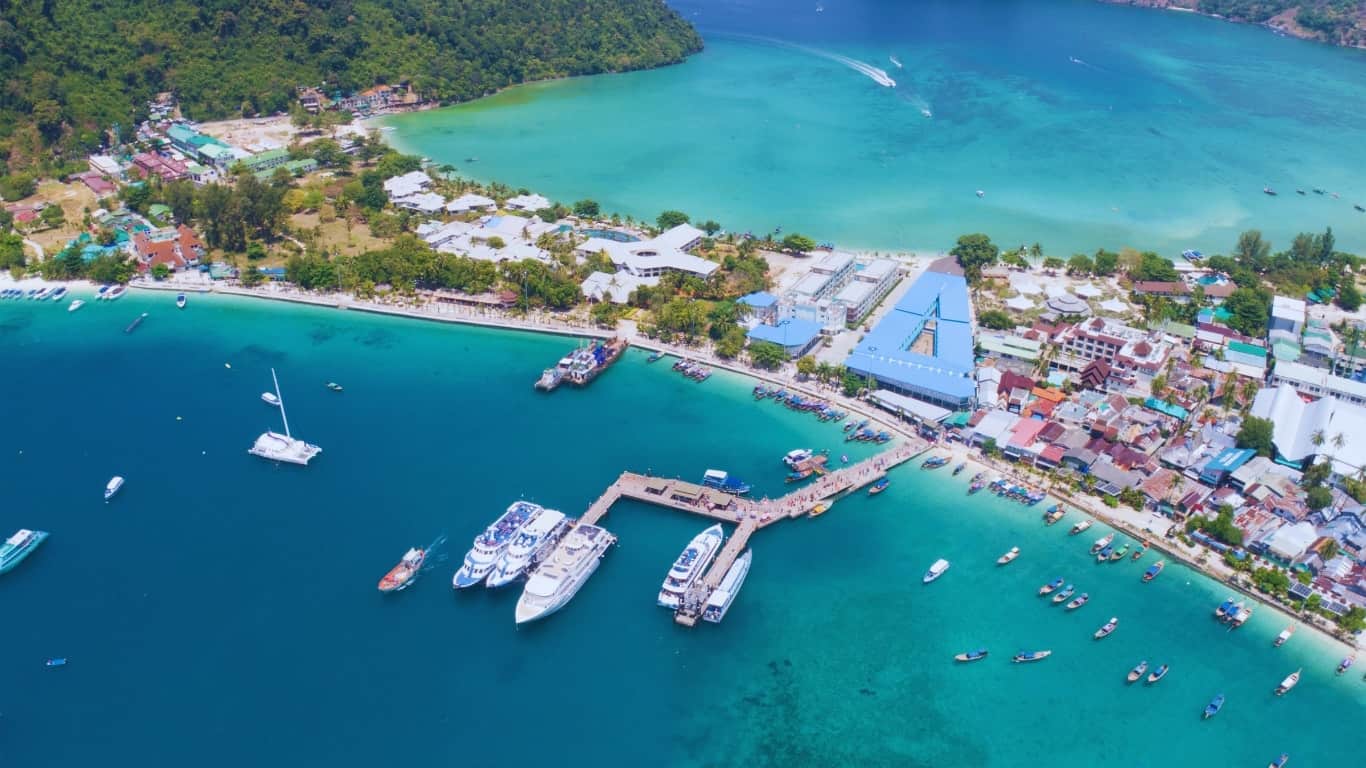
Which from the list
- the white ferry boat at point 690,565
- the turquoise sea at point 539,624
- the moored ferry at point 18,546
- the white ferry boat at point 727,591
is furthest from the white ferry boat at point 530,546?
the moored ferry at point 18,546

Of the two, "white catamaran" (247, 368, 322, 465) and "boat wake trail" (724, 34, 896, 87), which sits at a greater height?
"boat wake trail" (724, 34, 896, 87)

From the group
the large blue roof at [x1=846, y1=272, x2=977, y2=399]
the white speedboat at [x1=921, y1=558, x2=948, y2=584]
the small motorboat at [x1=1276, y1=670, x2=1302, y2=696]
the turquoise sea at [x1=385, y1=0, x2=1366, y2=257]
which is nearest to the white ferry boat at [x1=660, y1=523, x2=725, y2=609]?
Result: the white speedboat at [x1=921, y1=558, x2=948, y2=584]

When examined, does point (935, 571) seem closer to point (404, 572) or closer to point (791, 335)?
point (791, 335)

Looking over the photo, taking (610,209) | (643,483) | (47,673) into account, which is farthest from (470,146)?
(47,673)

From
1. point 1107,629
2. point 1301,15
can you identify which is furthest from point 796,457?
point 1301,15

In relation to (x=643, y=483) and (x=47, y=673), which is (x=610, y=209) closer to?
(x=643, y=483)

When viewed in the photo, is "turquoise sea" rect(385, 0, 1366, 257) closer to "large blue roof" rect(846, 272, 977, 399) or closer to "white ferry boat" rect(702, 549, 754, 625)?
"large blue roof" rect(846, 272, 977, 399)

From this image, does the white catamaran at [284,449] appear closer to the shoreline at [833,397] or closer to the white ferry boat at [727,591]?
the shoreline at [833,397]
